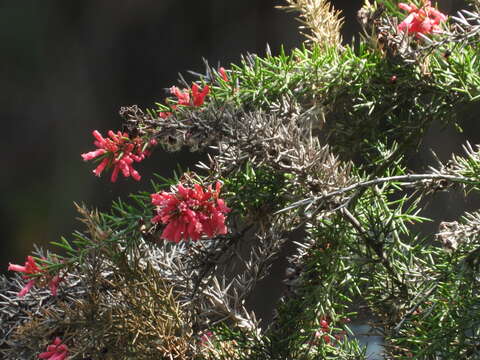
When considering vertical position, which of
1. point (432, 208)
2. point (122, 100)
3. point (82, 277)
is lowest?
point (432, 208)

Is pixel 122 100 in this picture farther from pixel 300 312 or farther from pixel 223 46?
pixel 300 312

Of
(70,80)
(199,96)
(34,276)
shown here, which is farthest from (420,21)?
(70,80)

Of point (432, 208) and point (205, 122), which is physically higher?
point (205, 122)

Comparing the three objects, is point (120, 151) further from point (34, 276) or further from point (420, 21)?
point (420, 21)

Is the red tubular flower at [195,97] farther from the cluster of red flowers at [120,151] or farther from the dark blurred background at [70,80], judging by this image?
the dark blurred background at [70,80]

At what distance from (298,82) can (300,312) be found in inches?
5.7

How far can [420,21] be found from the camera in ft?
1.32

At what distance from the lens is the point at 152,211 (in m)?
0.39

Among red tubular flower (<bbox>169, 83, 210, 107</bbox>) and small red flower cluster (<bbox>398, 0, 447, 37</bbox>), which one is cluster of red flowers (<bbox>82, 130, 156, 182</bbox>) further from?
small red flower cluster (<bbox>398, 0, 447, 37</bbox>)

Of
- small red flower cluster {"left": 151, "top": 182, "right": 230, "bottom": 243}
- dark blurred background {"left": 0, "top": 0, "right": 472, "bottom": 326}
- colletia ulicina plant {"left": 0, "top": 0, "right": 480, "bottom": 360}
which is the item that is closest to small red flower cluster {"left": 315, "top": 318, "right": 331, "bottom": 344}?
colletia ulicina plant {"left": 0, "top": 0, "right": 480, "bottom": 360}

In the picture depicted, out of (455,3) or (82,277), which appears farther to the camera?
(455,3)

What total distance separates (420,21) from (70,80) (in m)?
1.26

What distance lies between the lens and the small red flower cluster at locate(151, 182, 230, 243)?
0.35 m

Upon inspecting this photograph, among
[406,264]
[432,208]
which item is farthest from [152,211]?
[432,208]
